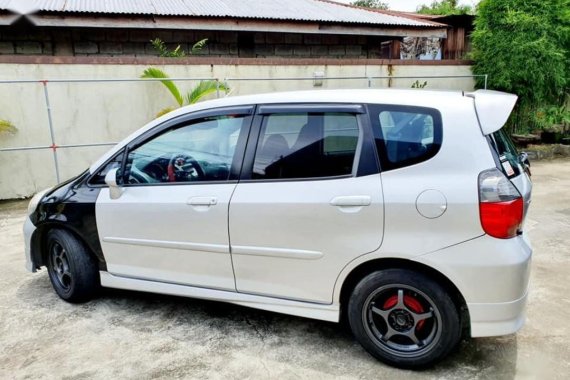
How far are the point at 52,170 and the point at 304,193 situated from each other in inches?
256

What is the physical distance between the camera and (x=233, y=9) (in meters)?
10.2

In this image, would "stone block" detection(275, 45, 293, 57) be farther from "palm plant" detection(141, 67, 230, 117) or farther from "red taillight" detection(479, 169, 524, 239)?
"red taillight" detection(479, 169, 524, 239)

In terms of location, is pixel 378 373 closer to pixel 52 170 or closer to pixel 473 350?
pixel 473 350

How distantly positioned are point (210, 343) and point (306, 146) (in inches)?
58.3

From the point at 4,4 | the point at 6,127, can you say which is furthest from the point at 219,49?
the point at 6,127

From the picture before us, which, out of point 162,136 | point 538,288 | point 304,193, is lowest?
point 538,288

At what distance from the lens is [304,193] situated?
8.88ft

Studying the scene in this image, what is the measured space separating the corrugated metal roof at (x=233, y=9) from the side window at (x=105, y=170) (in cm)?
628

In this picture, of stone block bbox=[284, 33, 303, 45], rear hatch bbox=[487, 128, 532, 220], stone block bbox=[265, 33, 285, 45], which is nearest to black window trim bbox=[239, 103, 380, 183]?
rear hatch bbox=[487, 128, 532, 220]

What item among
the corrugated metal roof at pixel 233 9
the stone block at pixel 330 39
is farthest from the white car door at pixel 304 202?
the stone block at pixel 330 39

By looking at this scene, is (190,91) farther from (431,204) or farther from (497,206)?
(497,206)

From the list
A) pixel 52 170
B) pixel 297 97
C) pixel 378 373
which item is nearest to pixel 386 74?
pixel 52 170

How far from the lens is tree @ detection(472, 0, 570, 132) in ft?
32.4

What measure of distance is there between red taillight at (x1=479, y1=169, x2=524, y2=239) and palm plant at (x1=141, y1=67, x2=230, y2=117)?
619cm
